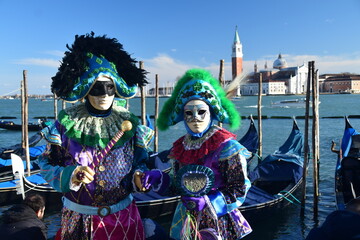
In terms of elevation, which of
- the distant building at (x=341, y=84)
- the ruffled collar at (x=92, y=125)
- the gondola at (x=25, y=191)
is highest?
the distant building at (x=341, y=84)

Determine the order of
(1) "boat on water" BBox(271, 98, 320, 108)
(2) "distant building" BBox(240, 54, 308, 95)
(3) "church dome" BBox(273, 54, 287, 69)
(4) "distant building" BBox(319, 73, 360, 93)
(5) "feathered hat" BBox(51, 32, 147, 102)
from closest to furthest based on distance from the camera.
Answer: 1. (5) "feathered hat" BBox(51, 32, 147, 102)
2. (1) "boat on water" BBox(271, 98, 320, 108)
3. (2) "distant building" BBox(240, 54, 308, 95)
4. (4) "distant building" BBox(319, 73, 360, 93)
5. (3) "church dome" BBox(273, 54, 287, 69)

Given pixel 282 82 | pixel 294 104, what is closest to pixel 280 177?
pixel 294 104

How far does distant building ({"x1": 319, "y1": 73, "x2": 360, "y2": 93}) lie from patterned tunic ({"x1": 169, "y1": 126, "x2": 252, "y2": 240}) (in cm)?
11986

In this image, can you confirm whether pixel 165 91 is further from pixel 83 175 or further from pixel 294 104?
pixel 83 175

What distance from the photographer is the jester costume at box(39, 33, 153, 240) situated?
1984mm

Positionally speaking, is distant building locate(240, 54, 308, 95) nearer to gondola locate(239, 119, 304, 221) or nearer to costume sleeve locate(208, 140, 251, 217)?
gondola locate(239, 119, 304, 221)

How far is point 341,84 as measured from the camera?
4414 inches

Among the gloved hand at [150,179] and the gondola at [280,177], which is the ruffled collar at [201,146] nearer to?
the gloved hand at [150,179]

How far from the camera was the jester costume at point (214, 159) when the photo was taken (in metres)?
1.95

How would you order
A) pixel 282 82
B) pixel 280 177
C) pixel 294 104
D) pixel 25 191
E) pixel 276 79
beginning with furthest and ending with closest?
pixel 276 79
pixel 282 82
pixel 294 104
pixel 280 177
pixel 25 191

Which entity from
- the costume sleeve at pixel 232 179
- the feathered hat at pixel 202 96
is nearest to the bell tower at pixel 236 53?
the feathered hat at pixel 202 96

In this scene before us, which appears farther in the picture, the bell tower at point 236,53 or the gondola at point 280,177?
the bell tower at point 236,53

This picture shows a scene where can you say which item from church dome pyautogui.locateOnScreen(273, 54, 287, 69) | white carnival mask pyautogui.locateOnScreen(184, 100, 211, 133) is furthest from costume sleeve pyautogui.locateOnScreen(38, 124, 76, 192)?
church dome pyautogui.locateOnScreen(273, 54, 287, 69)

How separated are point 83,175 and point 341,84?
4832 inches
